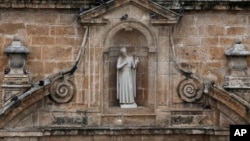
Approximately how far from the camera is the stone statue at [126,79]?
1898cm

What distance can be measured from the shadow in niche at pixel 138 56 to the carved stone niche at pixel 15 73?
1937 millimetres

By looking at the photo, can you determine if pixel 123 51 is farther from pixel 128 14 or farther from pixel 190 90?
pixel 190 90

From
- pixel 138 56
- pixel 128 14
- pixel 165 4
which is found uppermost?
pixel 165 4

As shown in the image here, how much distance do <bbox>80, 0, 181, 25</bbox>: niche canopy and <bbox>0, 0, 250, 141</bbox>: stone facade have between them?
22 millimetres

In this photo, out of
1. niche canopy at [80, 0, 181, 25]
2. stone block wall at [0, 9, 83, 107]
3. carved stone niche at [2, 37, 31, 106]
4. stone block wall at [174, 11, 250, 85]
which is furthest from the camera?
stone block wall at [174, 11, 250, 85]

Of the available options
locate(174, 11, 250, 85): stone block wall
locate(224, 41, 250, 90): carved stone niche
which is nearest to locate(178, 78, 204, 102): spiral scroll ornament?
locate(174, 11, 250, 85): stone block wall

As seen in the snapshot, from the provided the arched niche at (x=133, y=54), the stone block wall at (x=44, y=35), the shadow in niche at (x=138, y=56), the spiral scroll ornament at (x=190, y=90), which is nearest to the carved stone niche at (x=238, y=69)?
the spiral scroll ornament at (x=190, y=90)

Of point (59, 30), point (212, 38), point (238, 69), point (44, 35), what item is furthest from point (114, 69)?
point (238, 69)

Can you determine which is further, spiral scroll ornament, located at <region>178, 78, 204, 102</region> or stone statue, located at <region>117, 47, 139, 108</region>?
spiral scroll ornament, located at <region>178, 78, 204, 102</region>

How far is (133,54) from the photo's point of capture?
1930cm

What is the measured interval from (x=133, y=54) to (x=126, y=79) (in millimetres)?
675

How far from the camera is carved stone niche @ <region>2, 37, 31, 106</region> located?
18.8 meters

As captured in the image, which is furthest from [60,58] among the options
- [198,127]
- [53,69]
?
[198,127]

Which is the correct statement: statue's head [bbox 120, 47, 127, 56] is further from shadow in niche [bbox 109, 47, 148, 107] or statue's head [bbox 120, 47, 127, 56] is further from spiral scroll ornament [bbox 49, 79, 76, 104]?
spiral scroll ornament [bbox 49, 79, 76, 104]
